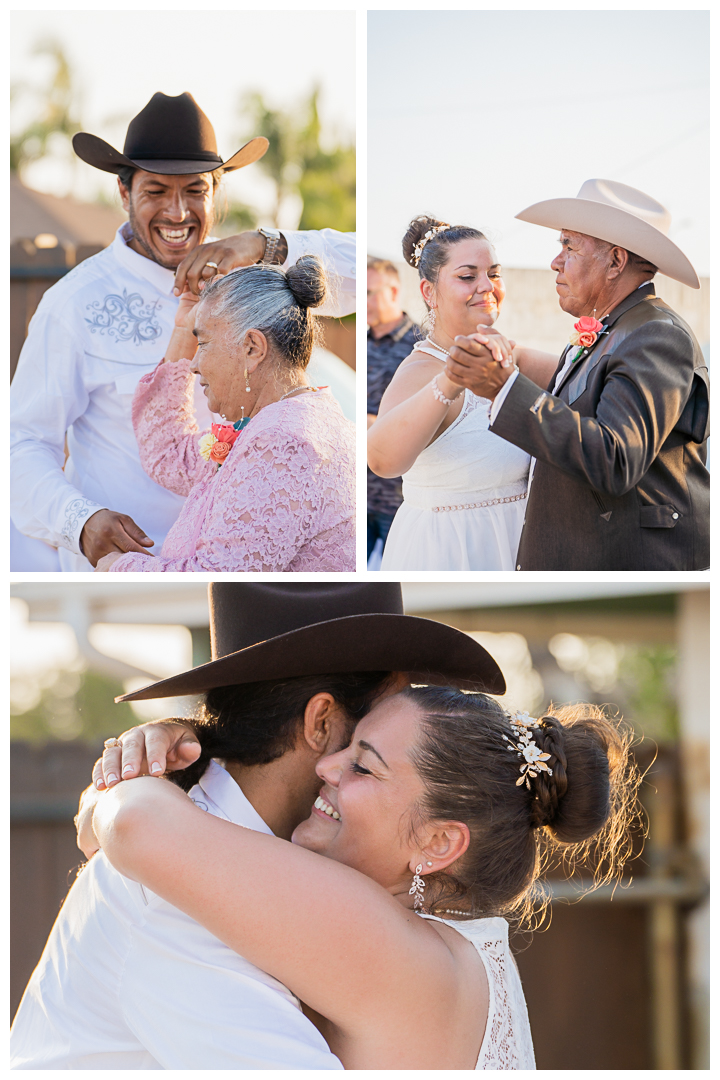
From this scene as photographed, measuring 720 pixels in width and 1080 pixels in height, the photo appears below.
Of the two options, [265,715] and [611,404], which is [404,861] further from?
[611,404]

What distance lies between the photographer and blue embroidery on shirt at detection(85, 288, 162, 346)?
2000 millimetres

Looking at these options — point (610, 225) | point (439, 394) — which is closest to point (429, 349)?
point (439, 394)

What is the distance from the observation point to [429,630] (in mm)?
1690

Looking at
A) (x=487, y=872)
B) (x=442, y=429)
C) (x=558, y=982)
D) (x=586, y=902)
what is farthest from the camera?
(x=586, y=902)

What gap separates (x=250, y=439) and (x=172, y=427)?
210 mm

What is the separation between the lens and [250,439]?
187 cm

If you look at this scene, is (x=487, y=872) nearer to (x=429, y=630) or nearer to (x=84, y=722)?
(x=429, y=630)

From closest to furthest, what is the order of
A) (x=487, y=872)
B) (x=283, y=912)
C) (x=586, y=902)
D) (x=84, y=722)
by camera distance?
(x=283, y=912) < (x=487, y=872) < (x=586, y=902) < (x=84, y=722)

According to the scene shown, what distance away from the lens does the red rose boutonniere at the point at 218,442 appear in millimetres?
1930

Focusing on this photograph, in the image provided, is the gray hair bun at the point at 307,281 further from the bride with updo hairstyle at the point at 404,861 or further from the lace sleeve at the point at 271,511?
the bride with updo hairstyle at the point at 404,861

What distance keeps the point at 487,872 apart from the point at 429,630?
410 millimetres

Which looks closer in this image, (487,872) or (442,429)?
(487,872)

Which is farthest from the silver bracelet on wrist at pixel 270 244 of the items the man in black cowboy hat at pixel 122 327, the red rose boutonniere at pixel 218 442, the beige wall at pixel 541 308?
the beige wall at pixel 541 308

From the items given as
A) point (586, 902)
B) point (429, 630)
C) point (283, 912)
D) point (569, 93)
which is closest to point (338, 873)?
point (283, 912)
